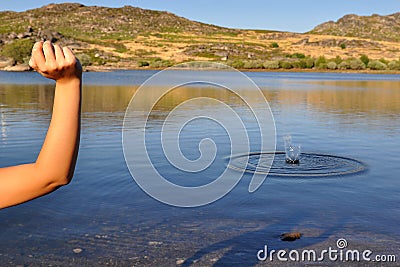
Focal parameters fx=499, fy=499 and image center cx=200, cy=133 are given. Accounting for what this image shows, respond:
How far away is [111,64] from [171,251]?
12579cm

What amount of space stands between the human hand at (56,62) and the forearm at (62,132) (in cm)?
3

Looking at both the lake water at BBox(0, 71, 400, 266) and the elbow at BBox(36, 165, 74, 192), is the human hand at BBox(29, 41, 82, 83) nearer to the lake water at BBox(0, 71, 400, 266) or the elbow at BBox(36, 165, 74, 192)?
the elbow at BBox(36, 165, 74, 192)

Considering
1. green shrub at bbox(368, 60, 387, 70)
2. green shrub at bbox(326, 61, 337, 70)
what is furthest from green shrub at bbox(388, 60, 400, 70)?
green shrub at bbox(326, 61, 337, 70)

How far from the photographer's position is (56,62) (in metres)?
1.31

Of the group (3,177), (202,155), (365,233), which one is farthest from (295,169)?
(3,177)

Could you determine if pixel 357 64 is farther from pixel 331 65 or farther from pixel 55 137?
pixel 55 137

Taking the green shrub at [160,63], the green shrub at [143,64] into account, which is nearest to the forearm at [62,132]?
the green shrub at [160,63]

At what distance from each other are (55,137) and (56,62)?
207 millimetres

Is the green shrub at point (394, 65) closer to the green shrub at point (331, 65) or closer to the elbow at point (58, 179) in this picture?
the green shrub at point (331, 65)

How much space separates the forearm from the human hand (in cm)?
3

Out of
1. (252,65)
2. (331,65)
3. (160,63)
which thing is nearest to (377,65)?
(331,65)

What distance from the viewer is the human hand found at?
51.6 inches

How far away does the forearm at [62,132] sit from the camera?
1370 millimetres

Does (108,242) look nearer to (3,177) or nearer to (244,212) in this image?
(244,212)
